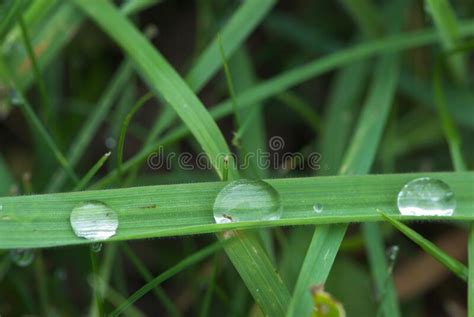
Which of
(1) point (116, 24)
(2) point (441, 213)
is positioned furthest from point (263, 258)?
(1) point (116, 24)

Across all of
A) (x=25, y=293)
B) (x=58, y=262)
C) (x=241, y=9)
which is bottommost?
(x=25, y=293)

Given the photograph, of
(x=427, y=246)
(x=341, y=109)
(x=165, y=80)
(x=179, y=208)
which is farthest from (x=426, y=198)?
(x=341, y=109)

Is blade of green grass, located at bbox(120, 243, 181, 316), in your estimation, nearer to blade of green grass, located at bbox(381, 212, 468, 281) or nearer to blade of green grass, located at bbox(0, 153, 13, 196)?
blade of green grass, located at bbox(0, 153, 13, 196)

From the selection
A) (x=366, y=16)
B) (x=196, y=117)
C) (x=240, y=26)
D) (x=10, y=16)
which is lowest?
(x=196, y=117)

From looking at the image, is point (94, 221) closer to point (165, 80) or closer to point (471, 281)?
point (165, 80)

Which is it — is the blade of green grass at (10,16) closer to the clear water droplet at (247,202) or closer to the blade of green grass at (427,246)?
the clear water droplet at (247,202)

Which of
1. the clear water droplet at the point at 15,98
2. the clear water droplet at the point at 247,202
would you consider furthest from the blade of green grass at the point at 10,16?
the clear water droplet at the point at 247,202

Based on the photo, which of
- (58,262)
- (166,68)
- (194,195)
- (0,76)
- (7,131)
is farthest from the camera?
(7,131)

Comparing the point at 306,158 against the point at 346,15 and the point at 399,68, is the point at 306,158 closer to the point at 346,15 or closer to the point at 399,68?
the point at 399,68
